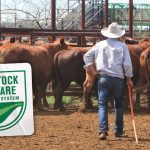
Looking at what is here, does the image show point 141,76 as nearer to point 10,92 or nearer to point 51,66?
point 51,66

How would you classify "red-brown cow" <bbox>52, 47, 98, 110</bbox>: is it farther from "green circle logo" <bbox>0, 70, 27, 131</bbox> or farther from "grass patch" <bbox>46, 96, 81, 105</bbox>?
"green circle logo" <bbox>0, 70, 27, 131</bbox>

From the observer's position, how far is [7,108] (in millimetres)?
6309

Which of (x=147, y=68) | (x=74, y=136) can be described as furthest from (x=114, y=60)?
(x=147, y=68)

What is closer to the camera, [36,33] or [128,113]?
[128,113]

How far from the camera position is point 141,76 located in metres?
13.6

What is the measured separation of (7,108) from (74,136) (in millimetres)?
2813

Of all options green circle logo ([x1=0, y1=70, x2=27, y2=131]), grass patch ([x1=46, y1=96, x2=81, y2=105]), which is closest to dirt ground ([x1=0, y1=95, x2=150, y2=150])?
green circle logo ([x1=0, y1=70, x2=27, y2=131])

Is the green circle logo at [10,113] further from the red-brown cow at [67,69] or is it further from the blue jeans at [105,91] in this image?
the red-brown cow at [67,69]

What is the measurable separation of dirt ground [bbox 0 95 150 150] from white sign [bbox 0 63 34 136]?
4.80 ft

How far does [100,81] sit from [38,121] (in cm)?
286

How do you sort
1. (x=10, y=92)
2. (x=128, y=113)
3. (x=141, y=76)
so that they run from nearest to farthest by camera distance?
(x=10, y=92) < (x=128, y=113) < (x=141, y=76)

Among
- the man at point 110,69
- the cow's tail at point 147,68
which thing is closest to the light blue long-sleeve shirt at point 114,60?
the man at point 110,69

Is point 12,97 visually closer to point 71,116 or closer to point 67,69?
point 71,116

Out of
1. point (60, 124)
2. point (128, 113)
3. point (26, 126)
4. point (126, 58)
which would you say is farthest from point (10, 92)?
point (128, 113)
